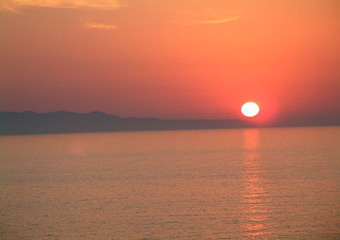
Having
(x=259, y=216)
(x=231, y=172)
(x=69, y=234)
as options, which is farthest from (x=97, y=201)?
(x=231, y=172)

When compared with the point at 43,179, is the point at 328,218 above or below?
below

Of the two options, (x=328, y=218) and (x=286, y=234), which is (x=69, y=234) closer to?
(x=286, y=234)

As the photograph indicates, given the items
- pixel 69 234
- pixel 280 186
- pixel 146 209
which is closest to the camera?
pixel 69 234

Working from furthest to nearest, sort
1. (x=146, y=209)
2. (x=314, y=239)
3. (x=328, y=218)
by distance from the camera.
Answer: (x=146, y=209) < (x=328, y=218) < (x=314, y=239)

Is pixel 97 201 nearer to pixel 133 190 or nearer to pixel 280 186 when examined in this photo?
pixel 133 190

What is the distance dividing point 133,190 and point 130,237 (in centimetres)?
2518

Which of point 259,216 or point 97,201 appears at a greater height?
point 97,201

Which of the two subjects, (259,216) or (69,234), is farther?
(259,216)

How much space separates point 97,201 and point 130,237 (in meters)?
17.5

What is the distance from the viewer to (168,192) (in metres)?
58.8

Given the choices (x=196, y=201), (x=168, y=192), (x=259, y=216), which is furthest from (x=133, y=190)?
(x=259, y=216)

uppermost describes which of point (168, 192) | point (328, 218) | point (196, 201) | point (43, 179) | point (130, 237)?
point (43, 179)

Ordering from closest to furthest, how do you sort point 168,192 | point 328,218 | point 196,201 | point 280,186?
1. point 328,218
2. point 196,201
3. point 168,192
4. point 280,186

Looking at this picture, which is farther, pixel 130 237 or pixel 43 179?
pixel 43 179
